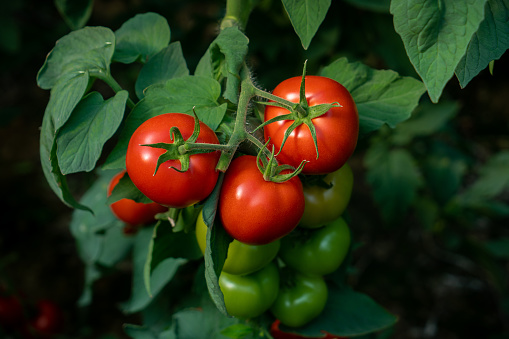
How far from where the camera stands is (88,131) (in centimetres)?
58

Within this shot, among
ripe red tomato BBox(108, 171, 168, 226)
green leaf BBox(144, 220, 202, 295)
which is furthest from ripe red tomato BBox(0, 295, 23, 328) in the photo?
green leaf BBox(144, 220, 202, 295)

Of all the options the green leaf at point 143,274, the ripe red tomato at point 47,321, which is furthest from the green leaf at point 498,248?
the ripe red tomato at point 47,321

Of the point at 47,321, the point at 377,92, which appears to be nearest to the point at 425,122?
the point at 377,92

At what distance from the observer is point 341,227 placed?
0.72 metres

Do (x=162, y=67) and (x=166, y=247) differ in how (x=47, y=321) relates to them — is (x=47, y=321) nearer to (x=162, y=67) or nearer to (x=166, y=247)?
(x=166, y=247)

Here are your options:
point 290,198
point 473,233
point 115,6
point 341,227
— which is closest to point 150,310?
point 341,227

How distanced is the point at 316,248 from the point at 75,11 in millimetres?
716

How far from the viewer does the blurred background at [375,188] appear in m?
1.33

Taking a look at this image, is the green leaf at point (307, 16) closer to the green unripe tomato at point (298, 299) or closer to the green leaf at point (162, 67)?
the green leaf at point (162, 67)

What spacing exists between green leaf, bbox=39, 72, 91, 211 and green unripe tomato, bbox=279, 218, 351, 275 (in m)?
0.32

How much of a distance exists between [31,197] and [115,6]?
40.2 inches

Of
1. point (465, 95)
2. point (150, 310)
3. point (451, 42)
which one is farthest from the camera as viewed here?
point (465, 95)

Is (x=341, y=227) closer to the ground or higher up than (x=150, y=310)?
higher up

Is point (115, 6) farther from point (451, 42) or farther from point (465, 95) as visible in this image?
point (451, 42)
